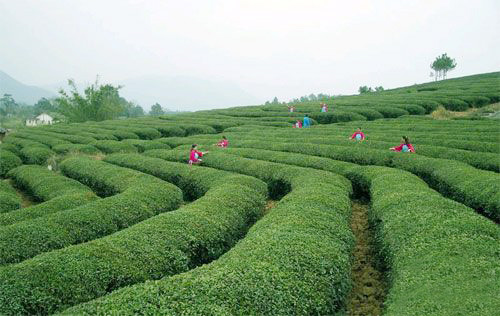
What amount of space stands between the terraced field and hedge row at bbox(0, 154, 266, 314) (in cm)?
4

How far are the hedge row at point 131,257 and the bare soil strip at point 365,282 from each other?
4311 millimetres

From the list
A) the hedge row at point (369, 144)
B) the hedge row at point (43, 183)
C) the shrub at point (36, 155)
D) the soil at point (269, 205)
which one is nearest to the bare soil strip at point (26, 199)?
the hedge row at point (43, 183)

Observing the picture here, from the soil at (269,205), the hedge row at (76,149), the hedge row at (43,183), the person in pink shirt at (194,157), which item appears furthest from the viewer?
the hedge row at (76,149)

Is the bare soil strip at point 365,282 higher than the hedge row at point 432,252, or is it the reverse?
the hedge row at point 432,252

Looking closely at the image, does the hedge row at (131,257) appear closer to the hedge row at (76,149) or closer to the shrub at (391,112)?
the hedge row at (76,149)

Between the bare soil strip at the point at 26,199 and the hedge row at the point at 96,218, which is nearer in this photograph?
the hedge row at the point at 96,218

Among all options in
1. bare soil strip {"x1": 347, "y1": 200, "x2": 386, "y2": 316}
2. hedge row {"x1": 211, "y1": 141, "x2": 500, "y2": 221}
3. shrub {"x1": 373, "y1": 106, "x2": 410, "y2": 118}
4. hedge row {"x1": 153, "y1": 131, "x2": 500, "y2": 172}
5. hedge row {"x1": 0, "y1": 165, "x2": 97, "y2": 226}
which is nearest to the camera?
bare soil strip {"x1": 347, "y1": 200, "x2": 386, "y2": 316}

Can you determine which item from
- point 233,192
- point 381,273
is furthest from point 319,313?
point 233,192

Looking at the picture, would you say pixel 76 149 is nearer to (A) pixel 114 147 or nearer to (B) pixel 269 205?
(A) pixel 114 147

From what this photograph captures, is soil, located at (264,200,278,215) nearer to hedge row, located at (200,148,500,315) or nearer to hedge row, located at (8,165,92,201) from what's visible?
hedge row, located at (200,148,500,315)

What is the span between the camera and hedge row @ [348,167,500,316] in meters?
7.22

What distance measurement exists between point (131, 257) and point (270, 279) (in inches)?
166

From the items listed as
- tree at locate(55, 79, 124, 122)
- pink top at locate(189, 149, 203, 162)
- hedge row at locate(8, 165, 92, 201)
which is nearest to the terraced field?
hedge row at locate(8, 165, 92, 201)

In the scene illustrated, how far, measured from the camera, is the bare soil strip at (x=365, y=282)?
9.82m
